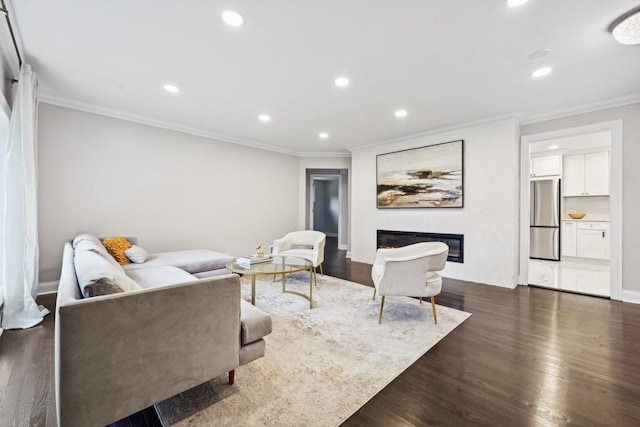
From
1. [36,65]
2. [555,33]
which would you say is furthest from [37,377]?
[555,33]

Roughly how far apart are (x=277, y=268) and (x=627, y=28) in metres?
3.68

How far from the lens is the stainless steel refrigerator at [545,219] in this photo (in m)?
5.97

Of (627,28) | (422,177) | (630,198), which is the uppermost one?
(627,28)

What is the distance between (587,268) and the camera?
213 inches

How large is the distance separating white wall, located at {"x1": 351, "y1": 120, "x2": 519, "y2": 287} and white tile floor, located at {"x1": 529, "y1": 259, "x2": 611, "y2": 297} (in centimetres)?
80

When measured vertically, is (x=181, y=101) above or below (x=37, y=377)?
above

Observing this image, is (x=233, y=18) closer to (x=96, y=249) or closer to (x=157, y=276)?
(x=96, y=249)

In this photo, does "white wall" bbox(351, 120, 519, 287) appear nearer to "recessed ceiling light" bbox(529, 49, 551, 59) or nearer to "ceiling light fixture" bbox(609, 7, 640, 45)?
"recessed ceiling light" bbox(529, 49, 551, 59)

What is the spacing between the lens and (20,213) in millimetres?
2555

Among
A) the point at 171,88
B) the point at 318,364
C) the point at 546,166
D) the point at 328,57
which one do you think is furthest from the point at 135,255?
the point at 546,166

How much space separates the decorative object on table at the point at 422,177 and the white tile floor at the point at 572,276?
1944 mm

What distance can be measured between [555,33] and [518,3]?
24.1 inches

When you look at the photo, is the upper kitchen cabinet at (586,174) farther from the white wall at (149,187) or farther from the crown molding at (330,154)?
the white wall at (149,187)

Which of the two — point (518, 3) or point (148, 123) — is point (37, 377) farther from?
point (518, 3)
